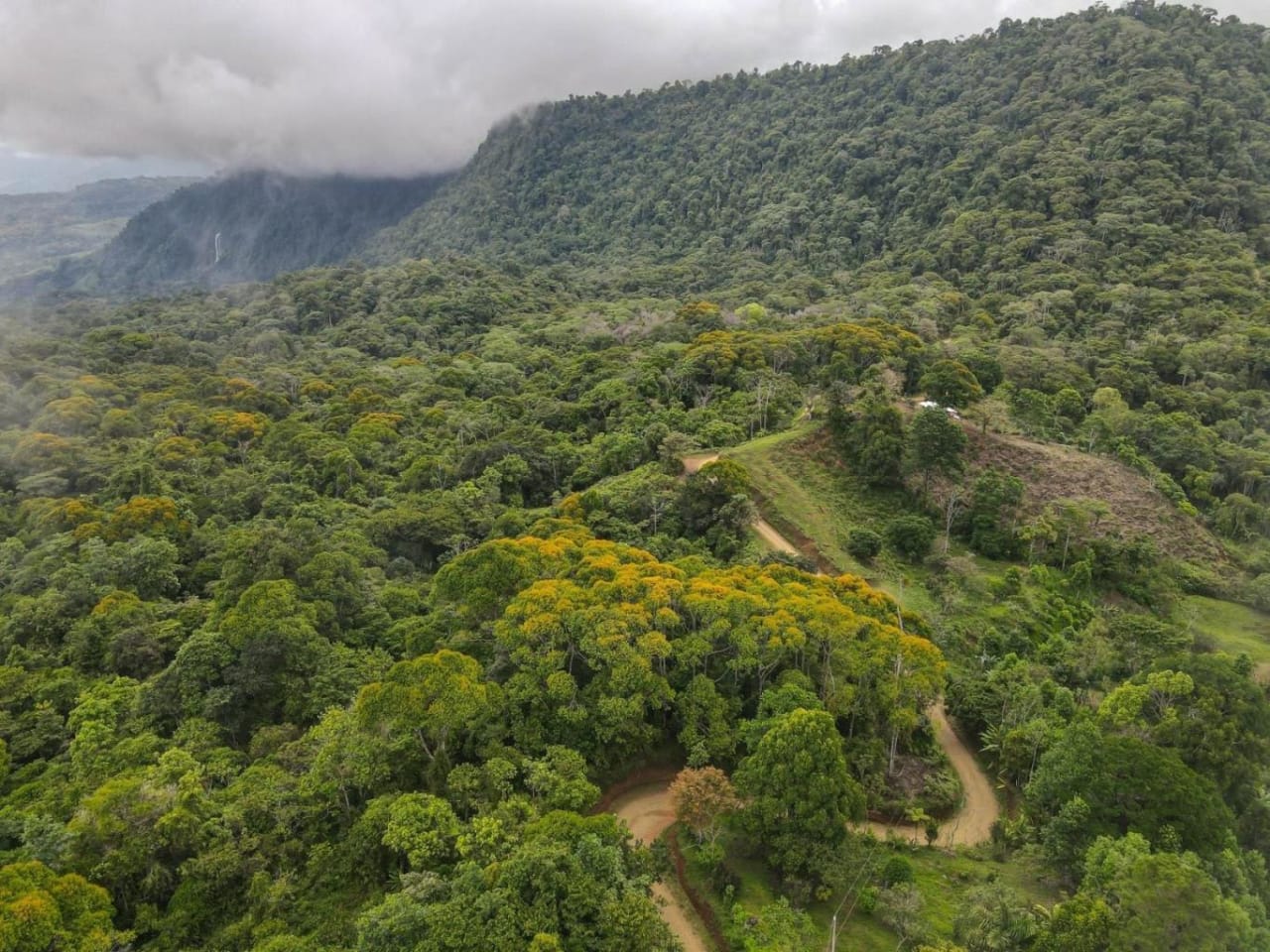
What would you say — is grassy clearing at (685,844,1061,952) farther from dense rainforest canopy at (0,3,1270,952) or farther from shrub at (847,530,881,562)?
shrub at (847,530,881,562)

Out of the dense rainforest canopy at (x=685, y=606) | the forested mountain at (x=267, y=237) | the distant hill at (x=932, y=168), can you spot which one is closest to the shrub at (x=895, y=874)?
the dense rainforest canopy at (x=685, y=606)

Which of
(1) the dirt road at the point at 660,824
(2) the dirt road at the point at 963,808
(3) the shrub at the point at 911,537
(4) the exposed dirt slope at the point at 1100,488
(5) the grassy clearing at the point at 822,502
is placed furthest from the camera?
(4) the exposed dirt slope at the point at 1100,488

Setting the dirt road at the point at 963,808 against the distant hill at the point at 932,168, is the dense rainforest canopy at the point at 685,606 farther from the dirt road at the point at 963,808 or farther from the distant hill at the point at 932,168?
the distant hill at the point at 932,168

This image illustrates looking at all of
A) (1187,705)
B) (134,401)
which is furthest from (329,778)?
(134,401)

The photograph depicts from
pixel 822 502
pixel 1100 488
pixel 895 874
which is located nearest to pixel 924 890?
pixel 895 874

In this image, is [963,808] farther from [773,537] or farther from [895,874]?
[773,537]

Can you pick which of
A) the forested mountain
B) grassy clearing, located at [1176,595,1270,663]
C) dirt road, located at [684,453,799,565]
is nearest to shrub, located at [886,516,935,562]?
dirt road, located at [684,453,799,565]
